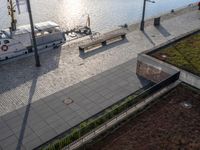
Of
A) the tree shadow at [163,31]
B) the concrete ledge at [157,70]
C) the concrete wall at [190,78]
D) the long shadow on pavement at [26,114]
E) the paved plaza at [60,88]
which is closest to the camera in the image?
the long shadow on pavement at [26,114]

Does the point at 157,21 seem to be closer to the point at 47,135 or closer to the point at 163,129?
the point at 163,129

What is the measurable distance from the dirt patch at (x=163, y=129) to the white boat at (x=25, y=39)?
14.2 meters

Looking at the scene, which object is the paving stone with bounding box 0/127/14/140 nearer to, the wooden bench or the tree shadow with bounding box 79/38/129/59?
the tree shadow with bounding box 79/38/129/59

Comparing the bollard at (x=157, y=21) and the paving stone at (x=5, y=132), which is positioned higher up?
the bollard at (x=157, y=21)

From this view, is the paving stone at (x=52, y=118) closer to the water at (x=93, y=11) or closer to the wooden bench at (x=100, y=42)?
the wooden bench at (x=100, y=42)

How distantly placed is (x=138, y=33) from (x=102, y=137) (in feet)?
59.2

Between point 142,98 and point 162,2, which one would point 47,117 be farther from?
point 162,2

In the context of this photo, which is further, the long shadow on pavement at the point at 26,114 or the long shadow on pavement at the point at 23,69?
the long shadow on pavement at the point at 23,69

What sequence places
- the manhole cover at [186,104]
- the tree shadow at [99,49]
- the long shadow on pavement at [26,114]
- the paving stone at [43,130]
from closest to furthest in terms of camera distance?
1. the long shadow on pavement at [26,114]
2. the paving stone at [43,130]
3. the manhole cover at [186,104]
4. the tree shadow at [99,49]

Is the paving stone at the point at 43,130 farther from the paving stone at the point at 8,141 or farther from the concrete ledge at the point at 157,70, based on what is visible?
the concrete ledge at the point at 157,70

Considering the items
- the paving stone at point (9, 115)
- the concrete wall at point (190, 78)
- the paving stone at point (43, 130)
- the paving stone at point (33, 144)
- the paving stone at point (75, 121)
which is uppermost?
the concrete wall at point (190, 78)

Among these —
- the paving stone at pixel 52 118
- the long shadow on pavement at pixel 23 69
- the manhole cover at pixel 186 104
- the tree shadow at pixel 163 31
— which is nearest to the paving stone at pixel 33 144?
the paving stone at pixel 52 118

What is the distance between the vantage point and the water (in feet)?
125

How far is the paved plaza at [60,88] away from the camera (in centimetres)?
1505
